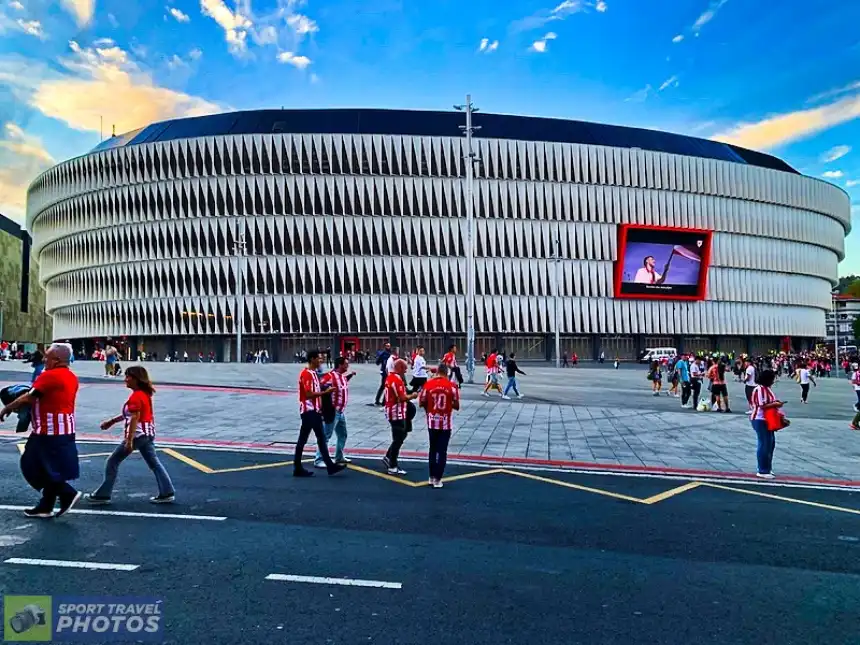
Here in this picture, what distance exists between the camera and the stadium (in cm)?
7138

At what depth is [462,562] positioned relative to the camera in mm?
6164

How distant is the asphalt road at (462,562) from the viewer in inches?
185

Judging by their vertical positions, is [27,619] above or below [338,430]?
below

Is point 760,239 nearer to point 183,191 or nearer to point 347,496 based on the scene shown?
point 183,191

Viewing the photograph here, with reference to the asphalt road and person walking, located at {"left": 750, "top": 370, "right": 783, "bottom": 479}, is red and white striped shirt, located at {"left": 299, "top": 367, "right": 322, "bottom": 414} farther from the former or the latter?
person walking, located at {"left": 750, "top": 370, "right": 783, "bottom": 479}

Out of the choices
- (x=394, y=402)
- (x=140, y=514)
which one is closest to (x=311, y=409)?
(x=394, y=402)

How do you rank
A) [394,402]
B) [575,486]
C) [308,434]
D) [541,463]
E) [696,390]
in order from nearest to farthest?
[575,486] < [308,434] < [394,402] < [541,463] < [696,390]

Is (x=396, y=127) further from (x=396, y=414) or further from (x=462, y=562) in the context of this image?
(x=462, y=562)

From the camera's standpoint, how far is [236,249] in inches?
2749

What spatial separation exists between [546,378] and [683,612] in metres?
33.4

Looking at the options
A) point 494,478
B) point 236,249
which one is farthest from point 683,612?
point 236,249

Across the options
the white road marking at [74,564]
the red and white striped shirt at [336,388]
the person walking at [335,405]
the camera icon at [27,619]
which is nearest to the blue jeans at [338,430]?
the person walking at [335,405]

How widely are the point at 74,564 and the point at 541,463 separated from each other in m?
8.17

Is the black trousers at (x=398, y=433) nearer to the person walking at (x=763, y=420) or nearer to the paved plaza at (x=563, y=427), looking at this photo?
the paved plaza at (x=563, y=427)
